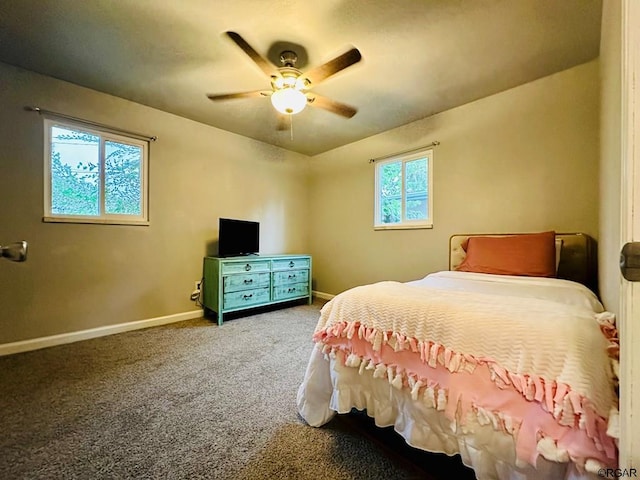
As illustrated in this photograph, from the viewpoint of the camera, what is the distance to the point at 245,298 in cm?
336

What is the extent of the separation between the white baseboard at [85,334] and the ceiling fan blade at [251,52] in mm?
2914

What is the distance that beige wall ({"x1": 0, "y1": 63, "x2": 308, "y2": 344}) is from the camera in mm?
2352

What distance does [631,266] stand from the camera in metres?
0.50

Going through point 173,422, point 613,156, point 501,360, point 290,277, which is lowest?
point 173,422

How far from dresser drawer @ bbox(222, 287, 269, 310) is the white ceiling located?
224cm

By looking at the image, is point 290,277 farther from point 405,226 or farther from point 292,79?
point 292,79

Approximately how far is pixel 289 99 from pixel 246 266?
209 centimetres

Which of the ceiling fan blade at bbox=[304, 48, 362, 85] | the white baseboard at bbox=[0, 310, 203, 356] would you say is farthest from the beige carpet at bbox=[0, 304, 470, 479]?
the ceiling fan blade at bbox=[304, 48, 362, 85]

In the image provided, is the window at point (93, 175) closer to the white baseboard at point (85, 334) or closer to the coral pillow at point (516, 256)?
the white baseboard at point (85, 334)

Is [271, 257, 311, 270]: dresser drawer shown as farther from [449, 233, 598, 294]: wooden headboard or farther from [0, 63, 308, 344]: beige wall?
[449, 233, 598, 294]: wooden headboard

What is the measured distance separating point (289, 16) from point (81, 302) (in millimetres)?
3186

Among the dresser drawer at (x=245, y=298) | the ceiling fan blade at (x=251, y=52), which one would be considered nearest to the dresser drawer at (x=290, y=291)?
the dresser drawer at (x=245, y=298)

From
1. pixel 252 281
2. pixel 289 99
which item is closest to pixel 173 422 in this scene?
pixel 252 281

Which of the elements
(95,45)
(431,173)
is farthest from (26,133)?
(431,173)
